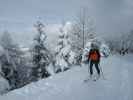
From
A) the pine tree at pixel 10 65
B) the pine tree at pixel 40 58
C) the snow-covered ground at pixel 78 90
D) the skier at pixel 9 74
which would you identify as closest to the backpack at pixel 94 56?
the snow-covered ground at pixel 78 90

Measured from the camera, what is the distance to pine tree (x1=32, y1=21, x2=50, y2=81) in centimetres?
3472

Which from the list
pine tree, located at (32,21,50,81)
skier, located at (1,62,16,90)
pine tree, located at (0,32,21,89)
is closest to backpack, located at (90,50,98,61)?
pine tree, located at (32,21,50,81)

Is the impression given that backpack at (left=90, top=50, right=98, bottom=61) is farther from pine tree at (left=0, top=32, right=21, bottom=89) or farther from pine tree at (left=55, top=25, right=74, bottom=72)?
pine tree at (left=0, top=32, right=21, bottom=89)

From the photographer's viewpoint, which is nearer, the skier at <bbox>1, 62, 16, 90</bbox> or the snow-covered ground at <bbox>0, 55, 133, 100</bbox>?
the snow-covered ground at <bbox>0, 55, 133, 100</bbox>

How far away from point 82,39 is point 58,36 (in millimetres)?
4839

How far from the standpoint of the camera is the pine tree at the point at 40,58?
34.7 meters

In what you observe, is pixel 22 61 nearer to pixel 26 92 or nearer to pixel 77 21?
pixel 77 21

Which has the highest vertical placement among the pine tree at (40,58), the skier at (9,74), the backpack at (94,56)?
the backpack at (94,56)

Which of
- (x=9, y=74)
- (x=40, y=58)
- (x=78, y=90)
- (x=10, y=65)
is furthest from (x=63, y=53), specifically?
(x=78, y=90)

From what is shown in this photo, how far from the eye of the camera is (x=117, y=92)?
36.7ft

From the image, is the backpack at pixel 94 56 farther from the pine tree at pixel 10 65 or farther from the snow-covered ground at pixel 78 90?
the pine tree at pixel 10 65

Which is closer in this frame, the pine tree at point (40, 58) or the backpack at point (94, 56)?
the backpack at point (94, 56)

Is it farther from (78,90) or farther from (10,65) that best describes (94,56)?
(10,65)

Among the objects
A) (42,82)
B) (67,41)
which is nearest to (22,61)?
(67,41)
